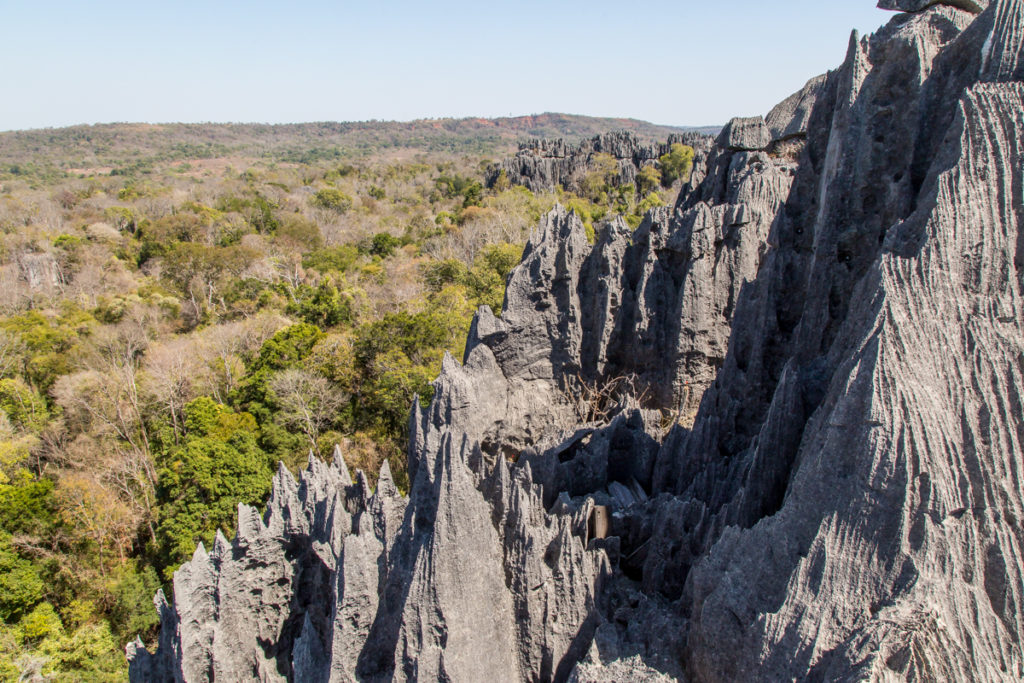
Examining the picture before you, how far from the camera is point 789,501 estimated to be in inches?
241

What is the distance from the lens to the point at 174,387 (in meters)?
23.9

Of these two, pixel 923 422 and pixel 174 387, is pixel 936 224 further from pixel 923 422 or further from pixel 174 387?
pixel 174 387

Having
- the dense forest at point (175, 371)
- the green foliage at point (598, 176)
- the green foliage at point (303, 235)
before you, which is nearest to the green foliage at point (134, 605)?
the dense forest at point (175, 371)

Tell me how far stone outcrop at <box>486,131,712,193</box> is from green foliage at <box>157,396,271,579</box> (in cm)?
5045

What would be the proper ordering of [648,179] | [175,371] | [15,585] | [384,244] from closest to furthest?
[15,585] < [175,371] < [384,244] < [648,179]

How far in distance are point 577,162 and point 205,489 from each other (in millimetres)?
59086

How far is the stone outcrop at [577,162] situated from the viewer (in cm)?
6462

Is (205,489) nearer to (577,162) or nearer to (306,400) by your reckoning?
(306,400)

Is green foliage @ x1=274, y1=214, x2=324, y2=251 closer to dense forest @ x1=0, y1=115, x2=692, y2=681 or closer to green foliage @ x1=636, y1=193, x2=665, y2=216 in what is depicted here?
dense forest @ x1=0, y1=115, x2=692, y2=681

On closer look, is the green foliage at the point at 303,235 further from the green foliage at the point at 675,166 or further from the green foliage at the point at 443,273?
the green foliage at the point at 675,166

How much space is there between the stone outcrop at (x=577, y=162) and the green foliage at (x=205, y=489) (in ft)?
166

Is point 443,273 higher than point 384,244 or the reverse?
the reverse

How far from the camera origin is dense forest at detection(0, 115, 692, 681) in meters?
16.8

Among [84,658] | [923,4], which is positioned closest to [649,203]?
[923,4]
